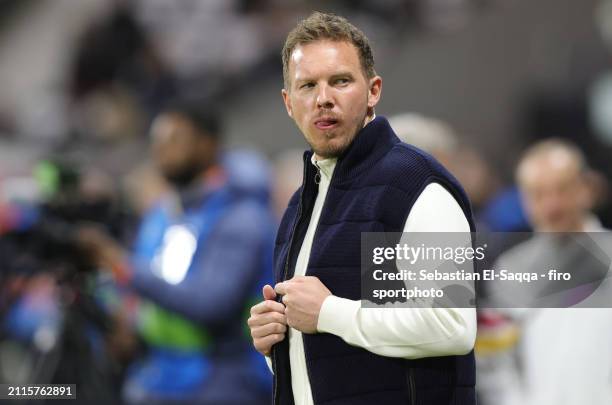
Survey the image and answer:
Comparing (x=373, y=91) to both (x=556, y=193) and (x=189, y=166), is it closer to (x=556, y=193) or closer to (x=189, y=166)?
(x=556, y=193)

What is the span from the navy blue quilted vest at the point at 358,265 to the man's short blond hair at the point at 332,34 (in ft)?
0.47

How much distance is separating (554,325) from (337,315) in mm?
1687

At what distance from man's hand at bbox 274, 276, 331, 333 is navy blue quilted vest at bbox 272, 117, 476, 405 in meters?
0.03

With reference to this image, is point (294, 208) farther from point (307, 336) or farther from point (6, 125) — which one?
point (6, 125)

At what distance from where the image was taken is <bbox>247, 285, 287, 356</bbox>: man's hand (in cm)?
259

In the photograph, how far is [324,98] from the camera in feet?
8.30

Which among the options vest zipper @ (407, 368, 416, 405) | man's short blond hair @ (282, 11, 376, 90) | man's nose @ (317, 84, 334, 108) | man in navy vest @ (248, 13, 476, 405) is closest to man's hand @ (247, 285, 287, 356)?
man in navy vest @ (248, 13, 476, 405)

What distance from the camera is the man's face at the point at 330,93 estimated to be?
2.54 m

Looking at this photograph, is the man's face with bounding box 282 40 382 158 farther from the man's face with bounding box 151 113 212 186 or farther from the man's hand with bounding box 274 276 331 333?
the man's face with bounding box 151 113 212 186

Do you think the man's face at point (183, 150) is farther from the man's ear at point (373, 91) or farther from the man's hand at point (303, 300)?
the man's hand at point (303, 300)

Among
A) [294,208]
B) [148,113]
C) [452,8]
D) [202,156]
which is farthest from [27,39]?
[294,208]

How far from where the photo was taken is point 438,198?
2461 mm

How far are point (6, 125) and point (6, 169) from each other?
1952mm

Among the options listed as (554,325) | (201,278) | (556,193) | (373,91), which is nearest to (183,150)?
(201,278)
